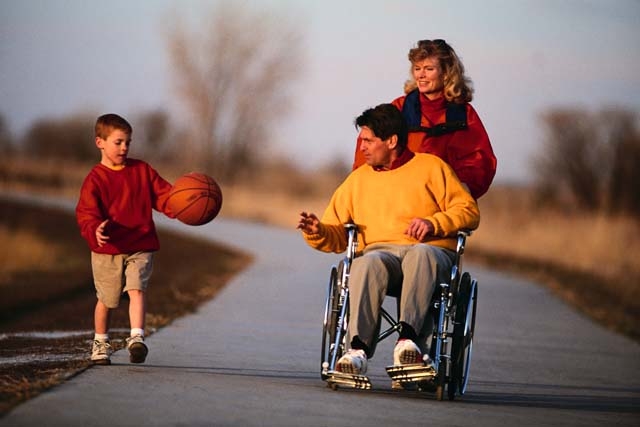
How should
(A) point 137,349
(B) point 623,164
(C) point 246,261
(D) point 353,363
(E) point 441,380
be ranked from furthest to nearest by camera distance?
(B) point 623,164, (C) point 246,261, (A) point 137,349, (E) point 441,380, (D) point 353,363

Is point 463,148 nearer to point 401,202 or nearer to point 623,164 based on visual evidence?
point 401,202

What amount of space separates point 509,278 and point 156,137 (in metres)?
55.5

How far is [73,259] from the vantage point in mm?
26734

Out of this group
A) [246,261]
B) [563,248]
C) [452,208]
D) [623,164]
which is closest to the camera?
[452,208]

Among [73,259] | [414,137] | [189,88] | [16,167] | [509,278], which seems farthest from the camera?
[189,88]

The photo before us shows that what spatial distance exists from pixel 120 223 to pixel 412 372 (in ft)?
6.42

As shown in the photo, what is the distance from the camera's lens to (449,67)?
825cm

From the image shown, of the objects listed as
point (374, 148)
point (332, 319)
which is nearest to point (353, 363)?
point (332, 319)

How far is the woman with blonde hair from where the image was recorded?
8.19m

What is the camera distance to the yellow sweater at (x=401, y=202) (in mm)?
7691

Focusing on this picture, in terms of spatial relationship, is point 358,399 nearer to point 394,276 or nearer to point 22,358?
point 394,276

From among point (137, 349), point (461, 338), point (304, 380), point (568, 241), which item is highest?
point (568, 241)

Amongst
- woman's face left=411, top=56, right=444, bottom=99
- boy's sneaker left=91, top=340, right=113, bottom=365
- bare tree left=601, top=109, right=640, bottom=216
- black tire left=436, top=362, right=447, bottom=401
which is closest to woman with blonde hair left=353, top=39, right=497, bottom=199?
woman's face left=411, top=56, right=444, bottom=99

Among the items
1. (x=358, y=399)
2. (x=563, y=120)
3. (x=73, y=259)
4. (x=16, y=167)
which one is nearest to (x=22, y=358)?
(x=358, y=399)
